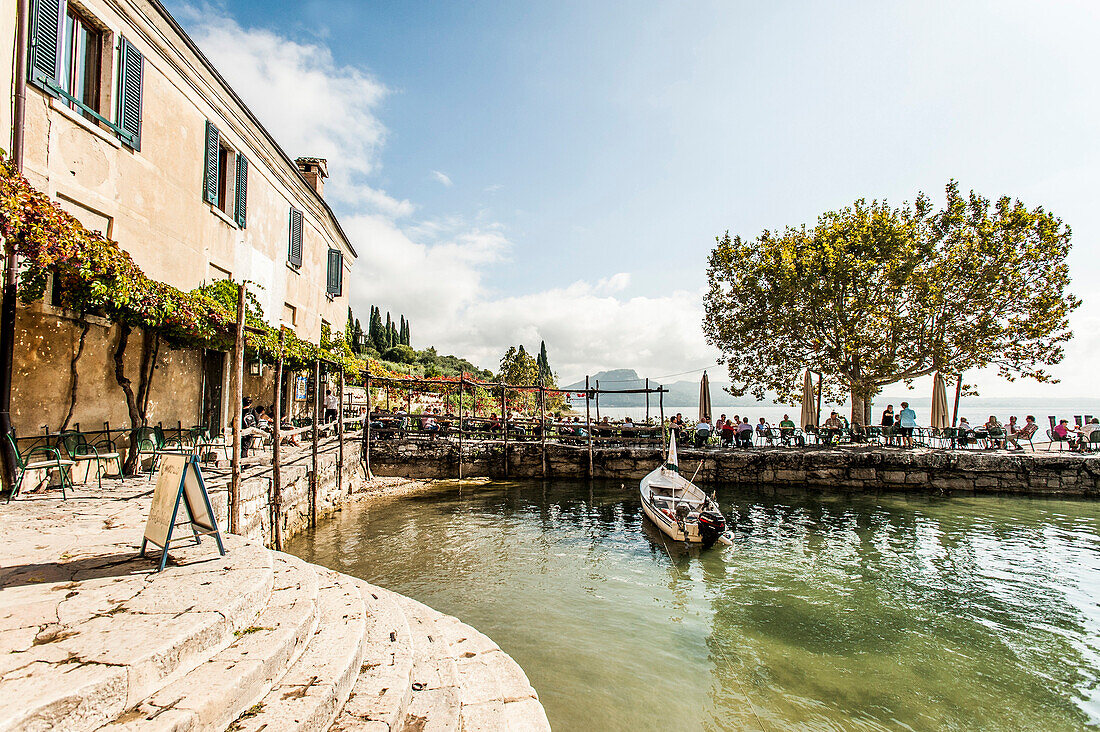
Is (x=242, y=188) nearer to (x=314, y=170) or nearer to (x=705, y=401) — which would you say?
(x=314, y=170)

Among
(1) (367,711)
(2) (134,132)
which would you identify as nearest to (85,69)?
(2) (134,132)

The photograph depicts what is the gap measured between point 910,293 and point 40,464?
26.4 m

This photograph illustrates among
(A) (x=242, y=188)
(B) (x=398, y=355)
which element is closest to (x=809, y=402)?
(A) (x=242, y=188)

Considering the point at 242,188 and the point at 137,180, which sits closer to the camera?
the point at 137,180

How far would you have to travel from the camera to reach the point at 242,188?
14.1m

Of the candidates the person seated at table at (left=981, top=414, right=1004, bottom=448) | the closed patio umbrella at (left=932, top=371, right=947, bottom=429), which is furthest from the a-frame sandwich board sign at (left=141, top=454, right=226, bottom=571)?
the person seated at table at (left=981, top=414, right=1004, bottom=448)

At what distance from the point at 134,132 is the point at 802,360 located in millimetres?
24339

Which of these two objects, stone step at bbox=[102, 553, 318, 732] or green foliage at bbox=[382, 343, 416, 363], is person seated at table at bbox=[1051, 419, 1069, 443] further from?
green foliage at bbox=[382, 343, 416, 363]

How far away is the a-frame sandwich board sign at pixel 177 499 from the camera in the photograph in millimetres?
4633

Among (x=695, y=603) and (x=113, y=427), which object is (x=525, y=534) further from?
(x=113, y=427)

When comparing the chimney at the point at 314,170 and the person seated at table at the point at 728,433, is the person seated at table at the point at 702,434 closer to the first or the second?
the person seated at table at the point at 728,433

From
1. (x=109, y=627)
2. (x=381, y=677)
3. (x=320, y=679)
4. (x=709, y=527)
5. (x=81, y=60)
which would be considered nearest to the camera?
(x=109, y=627)

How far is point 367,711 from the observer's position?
3.42m

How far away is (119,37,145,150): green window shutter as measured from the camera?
32.6 ft
